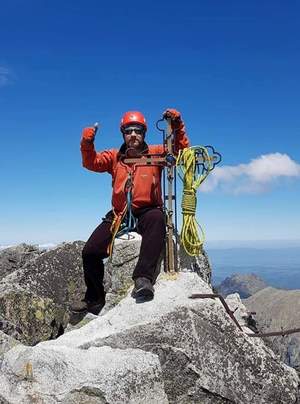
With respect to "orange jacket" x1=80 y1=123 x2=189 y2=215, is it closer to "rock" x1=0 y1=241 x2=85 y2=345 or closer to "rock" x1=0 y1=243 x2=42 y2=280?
"rock" x1=0 y1=241 x2=85 y2=345

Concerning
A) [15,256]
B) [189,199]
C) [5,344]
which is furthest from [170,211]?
[15,256]

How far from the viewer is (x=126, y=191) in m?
10.4

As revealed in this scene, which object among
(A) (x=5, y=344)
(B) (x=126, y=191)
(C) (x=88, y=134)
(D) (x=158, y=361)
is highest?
(C) (x=88, y=134)

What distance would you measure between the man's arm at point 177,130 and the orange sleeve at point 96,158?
1451 mm

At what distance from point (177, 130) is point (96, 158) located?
1.89 metres

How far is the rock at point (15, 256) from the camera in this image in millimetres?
18812

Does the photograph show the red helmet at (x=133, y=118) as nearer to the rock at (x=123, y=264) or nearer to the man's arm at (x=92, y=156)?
the man's arm at (x=92, y=156)

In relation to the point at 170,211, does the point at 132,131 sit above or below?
above

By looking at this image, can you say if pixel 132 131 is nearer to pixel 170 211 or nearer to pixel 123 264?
pixel 170 211

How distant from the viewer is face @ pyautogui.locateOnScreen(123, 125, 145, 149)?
10789mm

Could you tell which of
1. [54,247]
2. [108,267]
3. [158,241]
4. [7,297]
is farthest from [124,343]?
[54,247]

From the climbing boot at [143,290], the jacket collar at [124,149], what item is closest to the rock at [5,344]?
the climbing boot at [143,290]

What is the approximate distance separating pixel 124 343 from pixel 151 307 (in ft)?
2.92

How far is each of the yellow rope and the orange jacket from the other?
0.65m
